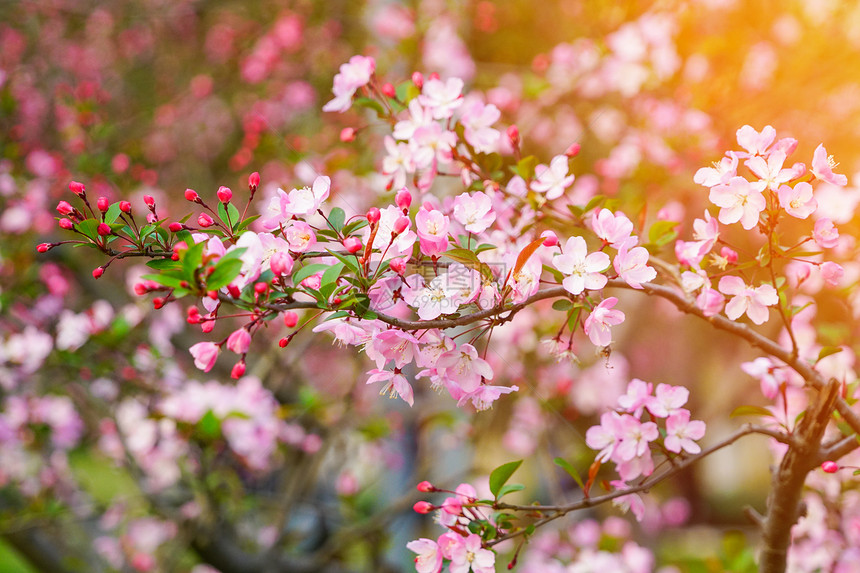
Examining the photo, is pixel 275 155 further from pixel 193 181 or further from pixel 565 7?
pixel 565 7

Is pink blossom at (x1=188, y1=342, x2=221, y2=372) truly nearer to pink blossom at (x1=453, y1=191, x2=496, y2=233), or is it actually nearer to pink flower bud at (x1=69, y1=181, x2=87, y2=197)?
pink flower bud at (x1=69, y1=181, x2=87, y2=197)

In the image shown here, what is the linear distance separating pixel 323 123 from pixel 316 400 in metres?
2.24

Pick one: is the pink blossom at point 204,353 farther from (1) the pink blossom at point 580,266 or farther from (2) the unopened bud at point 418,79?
(2) the unopened bud at point 418,79

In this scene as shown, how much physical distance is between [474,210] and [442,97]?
1.21ft

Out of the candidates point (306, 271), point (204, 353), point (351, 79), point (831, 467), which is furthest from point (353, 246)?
point (831, 467)

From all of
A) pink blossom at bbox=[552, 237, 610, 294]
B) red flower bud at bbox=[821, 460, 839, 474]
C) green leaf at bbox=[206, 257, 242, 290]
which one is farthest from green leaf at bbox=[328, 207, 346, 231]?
red flower bud at bbox=[821, 460, 839, 474]

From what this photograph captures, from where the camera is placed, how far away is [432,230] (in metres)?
0.92

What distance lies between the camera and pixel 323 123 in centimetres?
400

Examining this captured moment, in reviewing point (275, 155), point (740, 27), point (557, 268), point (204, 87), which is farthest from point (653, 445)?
point (204, 87)

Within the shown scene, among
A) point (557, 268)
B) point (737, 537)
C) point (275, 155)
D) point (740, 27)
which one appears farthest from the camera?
point (740, 27)

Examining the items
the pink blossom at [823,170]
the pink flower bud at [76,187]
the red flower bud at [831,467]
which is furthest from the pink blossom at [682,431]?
the pink flower bud at [76,187]

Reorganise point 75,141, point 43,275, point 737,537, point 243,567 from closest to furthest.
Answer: point 737,537
point 243,567
point 43,275
point 75,141

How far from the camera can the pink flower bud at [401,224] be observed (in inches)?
34.9

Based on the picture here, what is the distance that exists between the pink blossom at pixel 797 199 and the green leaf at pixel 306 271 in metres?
0.67
